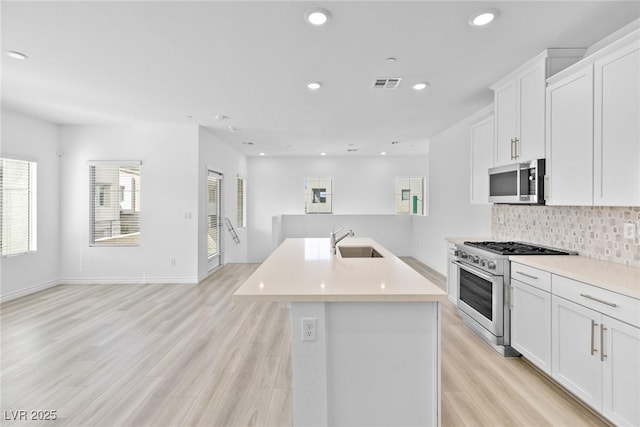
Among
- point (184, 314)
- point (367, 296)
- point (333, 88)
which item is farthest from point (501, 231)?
point (184, 314)

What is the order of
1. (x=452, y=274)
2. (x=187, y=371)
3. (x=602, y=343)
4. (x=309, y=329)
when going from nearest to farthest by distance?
1. (x=309, y=329)
2. (x=602, y=343)
3. (x=187, y=371)
4. (x=452, y=274)

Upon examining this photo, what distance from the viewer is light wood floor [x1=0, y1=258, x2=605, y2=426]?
1.99 meters

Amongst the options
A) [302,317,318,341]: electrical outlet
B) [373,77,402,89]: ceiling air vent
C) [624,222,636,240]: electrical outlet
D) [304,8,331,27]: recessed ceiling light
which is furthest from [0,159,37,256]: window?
[624,222,636,240]: electrical outlet

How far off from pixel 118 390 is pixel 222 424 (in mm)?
930

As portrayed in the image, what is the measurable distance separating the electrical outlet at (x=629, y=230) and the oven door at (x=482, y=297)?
2.88 ft

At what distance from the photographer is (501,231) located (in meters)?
3.83

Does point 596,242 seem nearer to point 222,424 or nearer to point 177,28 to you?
point 222,424

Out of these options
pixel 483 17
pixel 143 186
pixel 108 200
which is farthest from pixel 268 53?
pixel 108 200

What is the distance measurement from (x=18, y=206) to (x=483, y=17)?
604cm

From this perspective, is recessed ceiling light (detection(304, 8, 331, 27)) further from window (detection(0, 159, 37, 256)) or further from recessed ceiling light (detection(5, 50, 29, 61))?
window (detection(0, 159, 37, 256))

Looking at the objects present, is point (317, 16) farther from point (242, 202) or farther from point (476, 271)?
point (242, 202)

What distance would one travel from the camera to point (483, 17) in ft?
7.00

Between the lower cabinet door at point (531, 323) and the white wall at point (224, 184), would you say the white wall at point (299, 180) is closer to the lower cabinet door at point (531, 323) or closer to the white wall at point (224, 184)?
the white wall at point (224, 184)

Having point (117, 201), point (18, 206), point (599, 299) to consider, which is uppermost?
point (117, 201)
